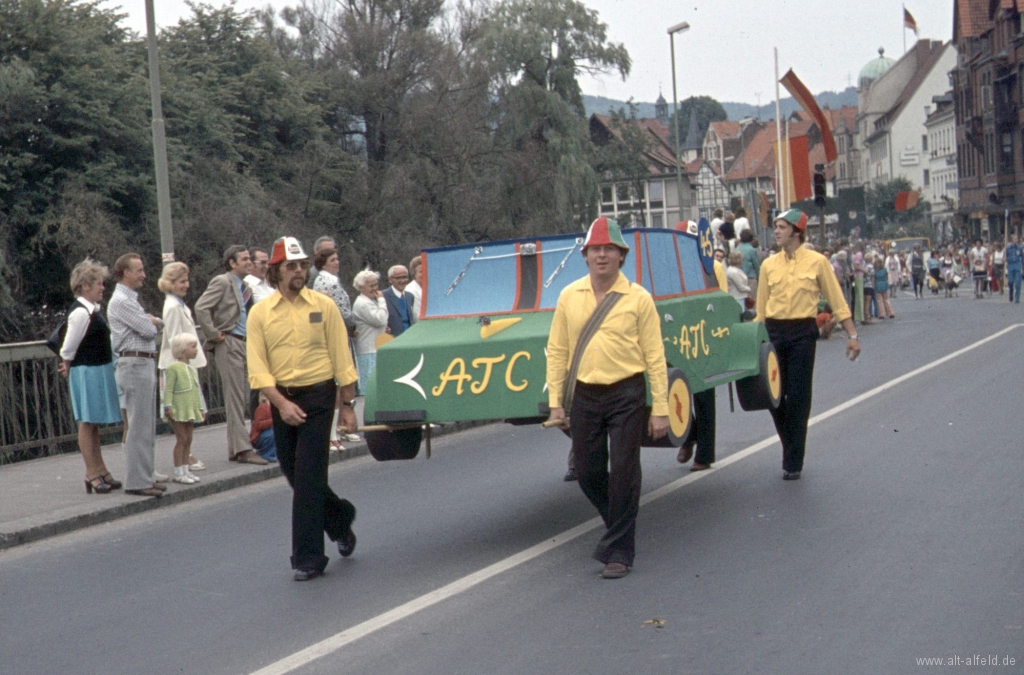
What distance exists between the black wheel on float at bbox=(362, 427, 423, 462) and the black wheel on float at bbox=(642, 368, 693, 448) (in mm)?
1681

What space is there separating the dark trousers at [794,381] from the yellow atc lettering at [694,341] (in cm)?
73

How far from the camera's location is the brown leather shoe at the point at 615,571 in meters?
7.55

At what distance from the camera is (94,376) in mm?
11367

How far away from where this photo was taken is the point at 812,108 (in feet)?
118

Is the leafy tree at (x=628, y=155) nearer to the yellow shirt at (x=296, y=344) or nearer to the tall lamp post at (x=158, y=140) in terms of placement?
the tall lamp post at (x=158, y=140)

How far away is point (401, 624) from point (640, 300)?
2138 mm

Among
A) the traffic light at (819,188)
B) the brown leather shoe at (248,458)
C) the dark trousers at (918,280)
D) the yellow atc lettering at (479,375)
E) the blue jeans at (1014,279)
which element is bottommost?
the dark trousers at (918,280)

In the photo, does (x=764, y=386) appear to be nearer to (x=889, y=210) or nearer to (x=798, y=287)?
(x=798, y=287)

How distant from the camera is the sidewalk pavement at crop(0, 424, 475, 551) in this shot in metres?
10.6

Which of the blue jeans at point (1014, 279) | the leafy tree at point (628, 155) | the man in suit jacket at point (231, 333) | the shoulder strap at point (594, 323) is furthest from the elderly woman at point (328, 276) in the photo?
the leafy tree at point (628, 155)

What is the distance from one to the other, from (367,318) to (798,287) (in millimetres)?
5527

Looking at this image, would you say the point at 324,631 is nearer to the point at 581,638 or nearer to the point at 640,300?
the point at 581,638

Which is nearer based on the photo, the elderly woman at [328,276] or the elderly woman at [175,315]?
the elderly woman at [175,315]

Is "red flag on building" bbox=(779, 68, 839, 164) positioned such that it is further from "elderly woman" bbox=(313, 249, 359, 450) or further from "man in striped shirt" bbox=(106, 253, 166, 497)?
"man in striped shirt" bbox=(106, 253, 166, 497)
